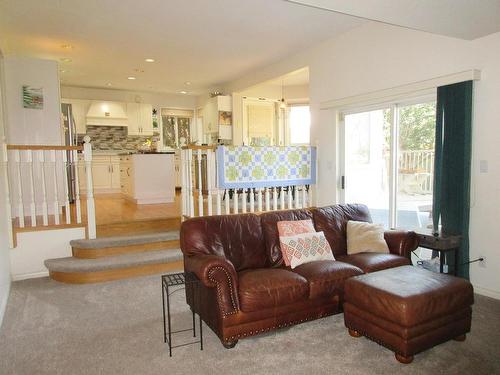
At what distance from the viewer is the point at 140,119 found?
9.15 m

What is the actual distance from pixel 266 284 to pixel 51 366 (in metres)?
1.52

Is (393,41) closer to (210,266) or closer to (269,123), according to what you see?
(210,266)

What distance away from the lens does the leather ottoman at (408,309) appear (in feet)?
7.39

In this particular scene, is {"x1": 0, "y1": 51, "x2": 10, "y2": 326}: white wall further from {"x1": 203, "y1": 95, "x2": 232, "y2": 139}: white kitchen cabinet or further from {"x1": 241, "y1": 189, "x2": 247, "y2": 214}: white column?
{"x1": 203, "y1": 95, "x2": 232, "y2": 139}: white kitchen cabinet

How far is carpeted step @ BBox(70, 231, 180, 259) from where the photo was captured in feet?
14.3

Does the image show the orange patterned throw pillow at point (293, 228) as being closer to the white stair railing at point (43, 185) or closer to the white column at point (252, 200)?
the white column at point (252, 200)

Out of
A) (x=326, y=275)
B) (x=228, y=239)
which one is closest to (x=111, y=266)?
(x=228, y=239)

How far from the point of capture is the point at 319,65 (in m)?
5.43

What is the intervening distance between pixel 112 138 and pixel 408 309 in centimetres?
869

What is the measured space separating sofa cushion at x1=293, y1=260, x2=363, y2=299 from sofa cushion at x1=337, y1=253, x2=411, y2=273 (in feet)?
0.34

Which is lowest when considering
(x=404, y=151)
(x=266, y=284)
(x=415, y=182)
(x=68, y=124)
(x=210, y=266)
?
(x=266, y=284)

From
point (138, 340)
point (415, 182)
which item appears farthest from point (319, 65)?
point (138, 340)

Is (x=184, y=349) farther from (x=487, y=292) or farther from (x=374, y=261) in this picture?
(x=487, y=292)

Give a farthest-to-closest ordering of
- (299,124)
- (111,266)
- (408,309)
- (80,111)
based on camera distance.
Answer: (80,111)
(299,124)
(111,266)
(408,309)
